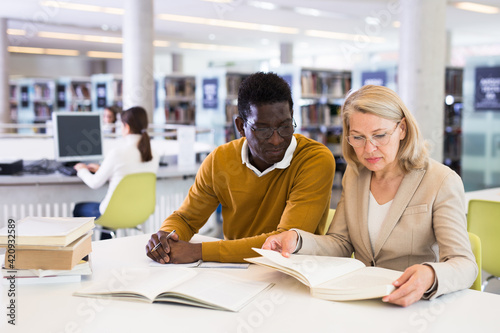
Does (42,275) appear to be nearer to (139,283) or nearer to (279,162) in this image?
(139,283)

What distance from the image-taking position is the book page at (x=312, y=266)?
1.32m

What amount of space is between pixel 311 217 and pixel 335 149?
722cm

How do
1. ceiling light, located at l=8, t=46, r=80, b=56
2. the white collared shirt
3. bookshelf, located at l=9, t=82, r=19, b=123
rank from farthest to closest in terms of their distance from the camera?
1. ceiling light, located at l=8, t=46, r=80, b=56
2. bookshelf, located at l=9, t=82, r=19, b=123
3. the white collared shirt

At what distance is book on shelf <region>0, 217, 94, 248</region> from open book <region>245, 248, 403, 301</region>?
0.47m

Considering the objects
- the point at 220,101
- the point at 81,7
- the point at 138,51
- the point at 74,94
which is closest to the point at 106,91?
the point at 74,94

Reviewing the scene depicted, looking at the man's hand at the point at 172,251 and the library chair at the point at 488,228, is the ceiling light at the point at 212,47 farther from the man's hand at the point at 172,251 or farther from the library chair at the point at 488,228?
the man's hand at the point at 172,251

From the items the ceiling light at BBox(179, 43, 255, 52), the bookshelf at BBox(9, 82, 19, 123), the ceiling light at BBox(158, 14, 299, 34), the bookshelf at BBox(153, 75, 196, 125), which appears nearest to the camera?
the ceiling light at BBox(158, 14, 299, 34)

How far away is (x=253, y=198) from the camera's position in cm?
187

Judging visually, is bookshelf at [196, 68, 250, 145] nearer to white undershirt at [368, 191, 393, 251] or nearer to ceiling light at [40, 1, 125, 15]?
ceiling light at [40, 1, 125, 15]

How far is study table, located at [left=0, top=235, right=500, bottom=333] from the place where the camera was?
3.70ft

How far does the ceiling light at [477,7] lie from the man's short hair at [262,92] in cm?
828

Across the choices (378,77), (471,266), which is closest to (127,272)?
(471,266)

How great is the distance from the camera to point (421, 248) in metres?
1.58

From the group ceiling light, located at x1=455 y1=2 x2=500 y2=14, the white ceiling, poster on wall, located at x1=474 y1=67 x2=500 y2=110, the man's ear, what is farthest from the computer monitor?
ceiling light, located at x1=455 y1=2 x2=500 y2=14
